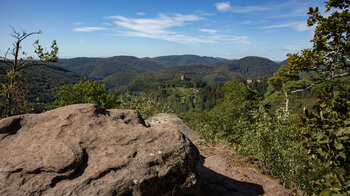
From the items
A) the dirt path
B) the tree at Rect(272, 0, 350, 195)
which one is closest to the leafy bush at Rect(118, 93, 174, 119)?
the dirt path

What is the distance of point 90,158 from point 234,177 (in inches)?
237

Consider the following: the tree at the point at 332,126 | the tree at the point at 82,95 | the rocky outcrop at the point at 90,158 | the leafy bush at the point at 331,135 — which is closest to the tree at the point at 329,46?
the tree at the point at 332,126

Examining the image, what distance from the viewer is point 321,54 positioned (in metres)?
8.50

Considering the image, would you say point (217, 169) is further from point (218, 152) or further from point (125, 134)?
point (125, 134)

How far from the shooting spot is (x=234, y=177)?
866cm

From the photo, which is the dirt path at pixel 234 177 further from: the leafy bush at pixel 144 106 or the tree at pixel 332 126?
the leafy bush at pixel 144 106

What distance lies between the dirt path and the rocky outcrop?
182 centimetres

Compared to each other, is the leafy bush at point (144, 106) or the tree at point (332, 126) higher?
the tree at point (332, 126)

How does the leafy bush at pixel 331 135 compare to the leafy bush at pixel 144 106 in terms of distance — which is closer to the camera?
the leafy bush at pixel 331 135

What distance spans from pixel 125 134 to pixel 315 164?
703 centimetres

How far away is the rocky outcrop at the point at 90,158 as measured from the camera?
16.0 ft

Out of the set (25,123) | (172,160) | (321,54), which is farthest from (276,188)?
(25,123)

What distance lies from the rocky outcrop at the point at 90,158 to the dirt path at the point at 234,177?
5.98 ft

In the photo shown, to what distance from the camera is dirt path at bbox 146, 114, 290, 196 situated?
7242 millimetres
